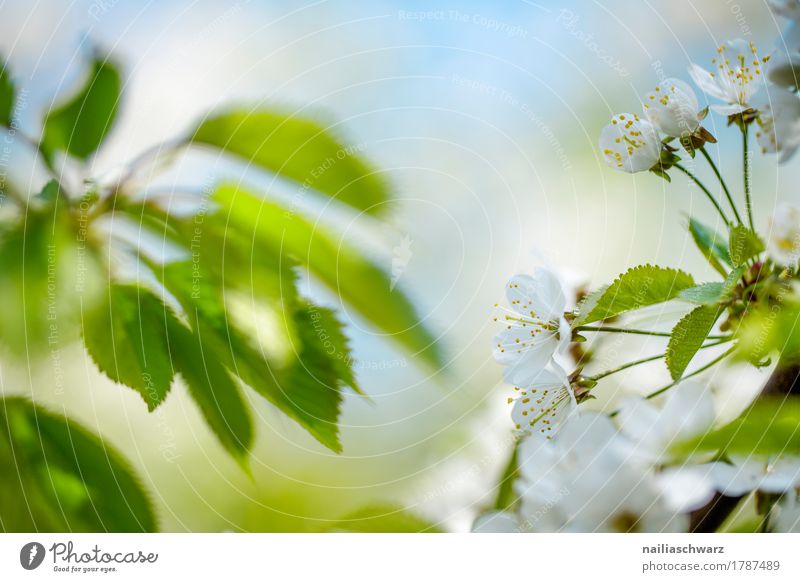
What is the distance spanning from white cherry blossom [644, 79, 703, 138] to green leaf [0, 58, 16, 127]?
1.75 feet

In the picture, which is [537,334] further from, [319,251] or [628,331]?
[319,251]

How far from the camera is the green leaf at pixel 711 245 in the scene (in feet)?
1.64

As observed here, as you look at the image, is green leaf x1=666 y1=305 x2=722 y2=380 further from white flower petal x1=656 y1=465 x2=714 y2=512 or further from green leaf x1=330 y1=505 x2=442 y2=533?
green leaf x1=330 y1=505 x2=442 y2=533

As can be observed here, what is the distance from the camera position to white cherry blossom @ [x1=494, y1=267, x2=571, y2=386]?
0.49 meters

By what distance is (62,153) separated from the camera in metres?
0.59

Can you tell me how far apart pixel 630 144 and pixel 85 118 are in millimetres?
450

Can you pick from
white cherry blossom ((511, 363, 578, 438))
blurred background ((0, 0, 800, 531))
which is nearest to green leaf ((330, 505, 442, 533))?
blurred background ((0, 0, 800, 531))

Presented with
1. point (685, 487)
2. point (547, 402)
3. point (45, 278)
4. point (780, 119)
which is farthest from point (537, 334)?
point (45, 278)

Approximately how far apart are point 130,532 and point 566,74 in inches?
21.1

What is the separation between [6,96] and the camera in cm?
60

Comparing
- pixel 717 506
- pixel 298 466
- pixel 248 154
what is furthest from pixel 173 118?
pixel 717 506
